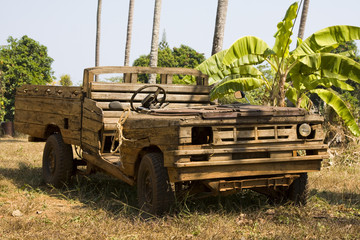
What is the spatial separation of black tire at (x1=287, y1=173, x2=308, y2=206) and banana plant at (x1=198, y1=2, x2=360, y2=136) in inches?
188

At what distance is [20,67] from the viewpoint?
22.8 metres

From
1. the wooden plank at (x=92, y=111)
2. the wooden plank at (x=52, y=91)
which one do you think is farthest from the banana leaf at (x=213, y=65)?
the wooden plank at (x=92, y=111)

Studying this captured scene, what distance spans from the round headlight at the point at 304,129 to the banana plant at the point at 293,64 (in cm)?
509

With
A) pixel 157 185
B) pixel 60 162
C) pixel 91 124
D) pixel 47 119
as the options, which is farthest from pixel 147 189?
pixel 47 119

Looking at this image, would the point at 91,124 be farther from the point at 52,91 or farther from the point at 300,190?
the point at 300,190

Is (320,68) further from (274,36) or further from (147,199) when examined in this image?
(147,199)

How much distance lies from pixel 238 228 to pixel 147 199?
1.13 m

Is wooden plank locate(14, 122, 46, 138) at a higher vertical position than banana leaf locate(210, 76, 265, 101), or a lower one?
lower

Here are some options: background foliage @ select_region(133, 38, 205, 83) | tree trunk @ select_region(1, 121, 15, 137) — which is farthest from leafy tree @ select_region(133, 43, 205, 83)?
tree trunk @ select_region(1, 121, 15, 137)

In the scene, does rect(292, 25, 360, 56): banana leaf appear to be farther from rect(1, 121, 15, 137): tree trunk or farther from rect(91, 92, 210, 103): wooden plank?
rect(1, 121, 15, 137): tree trunk

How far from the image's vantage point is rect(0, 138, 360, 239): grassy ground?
5.20 meters

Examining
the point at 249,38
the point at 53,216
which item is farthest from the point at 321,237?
the point at 249,38

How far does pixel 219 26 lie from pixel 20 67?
41.3 feet

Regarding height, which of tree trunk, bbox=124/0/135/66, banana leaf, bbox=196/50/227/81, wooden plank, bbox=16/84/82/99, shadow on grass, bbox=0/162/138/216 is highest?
tree trunk, bbox=124/0/135/66
